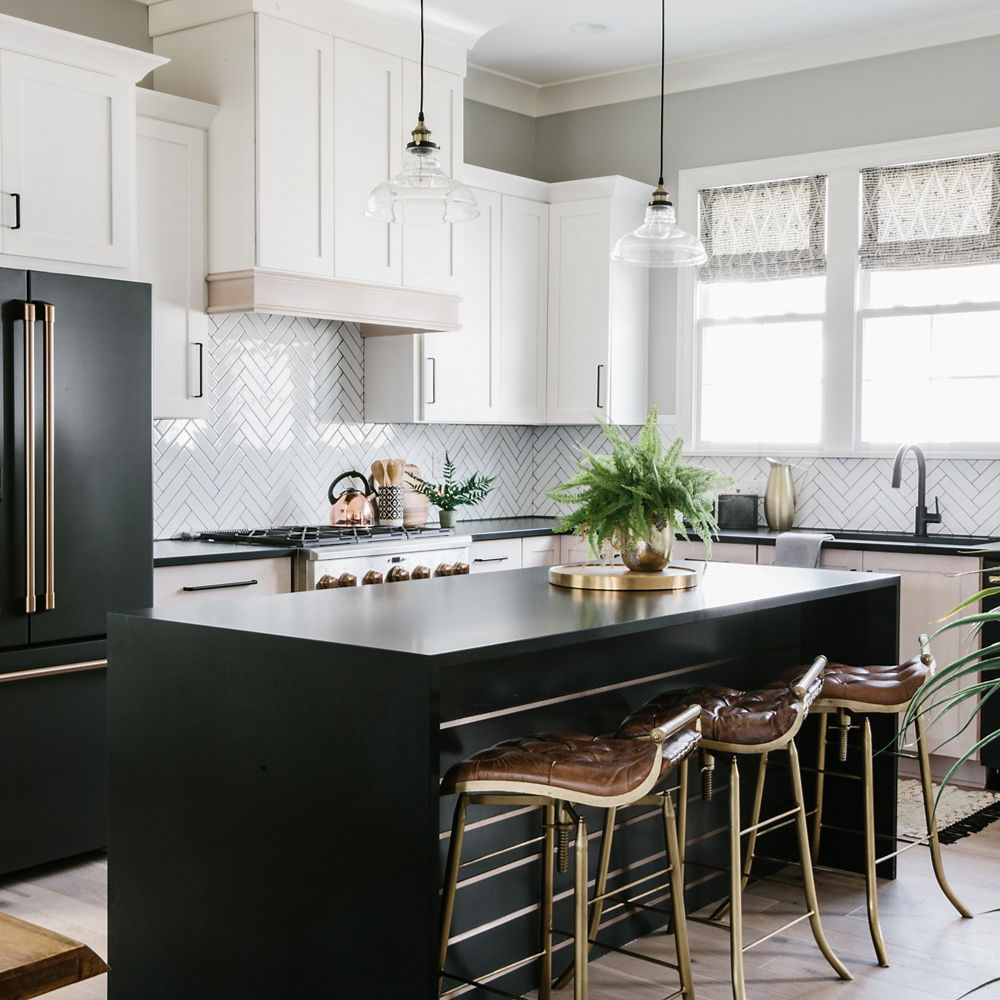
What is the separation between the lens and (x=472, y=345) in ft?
19.2

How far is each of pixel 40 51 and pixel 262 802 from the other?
263 centimetres

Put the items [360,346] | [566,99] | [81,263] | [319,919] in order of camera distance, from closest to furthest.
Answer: [319,919]
[81,263]
[360,346]
[566,99]

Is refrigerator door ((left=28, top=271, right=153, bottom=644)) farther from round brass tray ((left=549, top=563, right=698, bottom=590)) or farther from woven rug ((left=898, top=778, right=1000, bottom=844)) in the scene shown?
woven rug ((left=898, top=778, right=1000, bottom=844))

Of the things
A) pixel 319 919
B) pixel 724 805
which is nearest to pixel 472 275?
pixel 724 805

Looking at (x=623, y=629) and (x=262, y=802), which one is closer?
(x=262, y=802)

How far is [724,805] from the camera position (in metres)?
3.79

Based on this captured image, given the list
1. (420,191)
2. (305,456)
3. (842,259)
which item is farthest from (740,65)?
(420,191)

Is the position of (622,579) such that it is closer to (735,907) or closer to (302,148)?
(735,907)

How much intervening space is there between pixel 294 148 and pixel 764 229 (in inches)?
93.1

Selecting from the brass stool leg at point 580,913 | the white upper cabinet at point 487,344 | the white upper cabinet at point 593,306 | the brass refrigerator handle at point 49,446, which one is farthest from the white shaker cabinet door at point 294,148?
the brass stool leg at point 580,913

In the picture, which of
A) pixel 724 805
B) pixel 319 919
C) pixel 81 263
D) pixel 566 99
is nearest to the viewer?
pixel 319 919

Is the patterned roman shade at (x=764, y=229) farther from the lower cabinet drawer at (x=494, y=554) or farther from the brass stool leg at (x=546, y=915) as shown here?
the brass stool leg at (x=546, y=915)

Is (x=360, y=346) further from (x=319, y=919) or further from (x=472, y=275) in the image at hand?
(x=319, y=919)

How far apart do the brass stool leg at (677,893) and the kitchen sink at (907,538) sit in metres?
2.78
